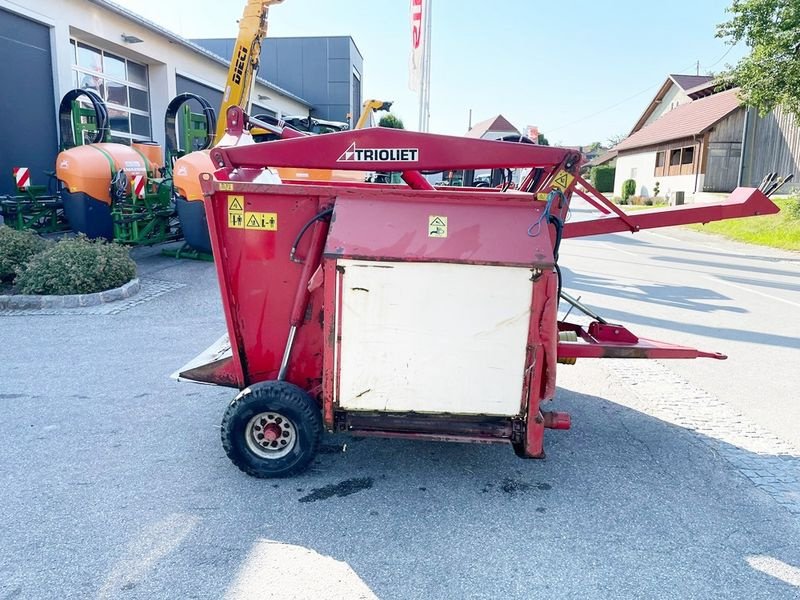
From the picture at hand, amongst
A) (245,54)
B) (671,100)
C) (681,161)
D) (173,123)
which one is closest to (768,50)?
(245,54)

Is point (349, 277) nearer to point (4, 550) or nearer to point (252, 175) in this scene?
point (252, 175)

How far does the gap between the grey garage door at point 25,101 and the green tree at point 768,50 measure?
17.2 metres

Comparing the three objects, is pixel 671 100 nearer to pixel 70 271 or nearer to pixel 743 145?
pixel 743 145

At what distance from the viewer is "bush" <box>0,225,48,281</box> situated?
804cm

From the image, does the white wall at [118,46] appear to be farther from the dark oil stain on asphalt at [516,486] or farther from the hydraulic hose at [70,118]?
the dark oil stain on asphalt at [516,486]

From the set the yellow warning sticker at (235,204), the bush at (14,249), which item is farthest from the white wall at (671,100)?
the yellow warning sticker at (235,204)

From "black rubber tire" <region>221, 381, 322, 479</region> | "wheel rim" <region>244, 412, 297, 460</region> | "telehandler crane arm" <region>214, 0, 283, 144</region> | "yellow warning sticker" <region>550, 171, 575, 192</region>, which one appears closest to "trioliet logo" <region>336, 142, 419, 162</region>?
"yellow warning sticker" <region>550, 171, 575, 192</region>

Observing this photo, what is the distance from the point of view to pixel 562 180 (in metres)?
3.52

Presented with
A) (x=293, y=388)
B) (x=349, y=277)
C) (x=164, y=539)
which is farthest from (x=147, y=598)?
(x=349, y=277)

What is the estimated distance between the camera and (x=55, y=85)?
12.6 m

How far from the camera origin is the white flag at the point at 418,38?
42.7 feet

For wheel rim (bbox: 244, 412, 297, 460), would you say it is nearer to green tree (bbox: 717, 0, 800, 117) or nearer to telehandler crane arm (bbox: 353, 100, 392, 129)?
telehandler crane arm (bbox: 353, 100, 392, 129)

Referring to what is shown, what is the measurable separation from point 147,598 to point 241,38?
1143 centimetres

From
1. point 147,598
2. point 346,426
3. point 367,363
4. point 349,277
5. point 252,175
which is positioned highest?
point 252,175
